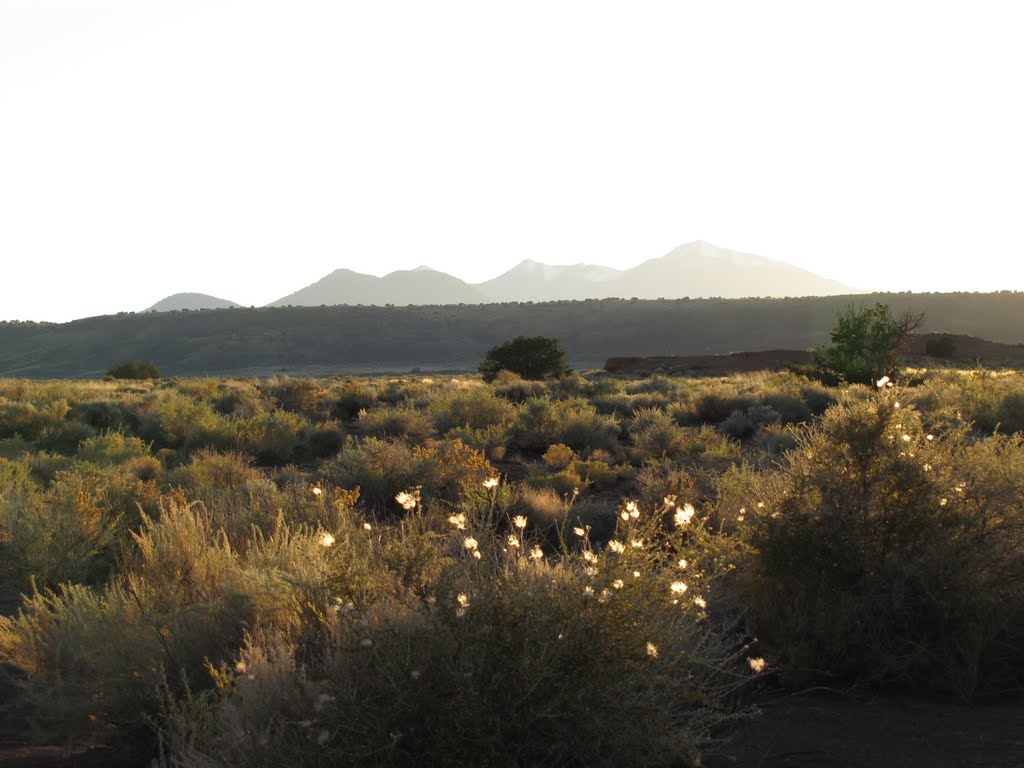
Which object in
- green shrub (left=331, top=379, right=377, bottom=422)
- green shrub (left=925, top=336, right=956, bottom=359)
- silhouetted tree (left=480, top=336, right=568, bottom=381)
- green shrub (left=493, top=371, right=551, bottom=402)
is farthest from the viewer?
green shrub (left=925, top=336, right=956, bottom=359)

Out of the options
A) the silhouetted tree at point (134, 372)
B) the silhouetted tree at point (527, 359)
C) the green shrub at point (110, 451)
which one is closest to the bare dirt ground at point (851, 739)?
the green shrub at point (110, 451)

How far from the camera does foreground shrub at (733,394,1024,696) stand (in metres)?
5.30

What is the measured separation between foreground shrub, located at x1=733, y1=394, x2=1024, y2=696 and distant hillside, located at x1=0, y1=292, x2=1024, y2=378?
3117 inches

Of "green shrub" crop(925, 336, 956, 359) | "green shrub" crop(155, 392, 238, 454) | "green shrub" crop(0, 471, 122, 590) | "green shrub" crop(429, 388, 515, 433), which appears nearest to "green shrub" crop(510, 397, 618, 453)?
"green shrub" crop(429, 388, 515, 433)

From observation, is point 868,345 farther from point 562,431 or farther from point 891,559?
point 891,559

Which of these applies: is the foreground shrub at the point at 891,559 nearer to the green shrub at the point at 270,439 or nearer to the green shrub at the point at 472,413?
the green shrub at the point at 270,439

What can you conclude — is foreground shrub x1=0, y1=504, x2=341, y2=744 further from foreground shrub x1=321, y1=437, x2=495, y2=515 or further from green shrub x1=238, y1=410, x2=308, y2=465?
green shrub x1=238, y1=410, x2=308, y2=465

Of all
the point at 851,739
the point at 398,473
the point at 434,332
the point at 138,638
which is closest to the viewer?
the point at 851,739

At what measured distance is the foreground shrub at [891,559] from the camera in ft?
17.4

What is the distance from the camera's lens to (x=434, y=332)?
104000mm

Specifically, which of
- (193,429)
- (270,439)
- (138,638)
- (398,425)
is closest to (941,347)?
(398,425)

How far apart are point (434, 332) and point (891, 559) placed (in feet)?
326

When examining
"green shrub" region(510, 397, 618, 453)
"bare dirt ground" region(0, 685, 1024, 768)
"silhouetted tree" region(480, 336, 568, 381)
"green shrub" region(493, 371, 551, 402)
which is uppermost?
"silhouetted tree" region(480, 336, 568, 381)

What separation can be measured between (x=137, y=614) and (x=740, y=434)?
1339 cm
